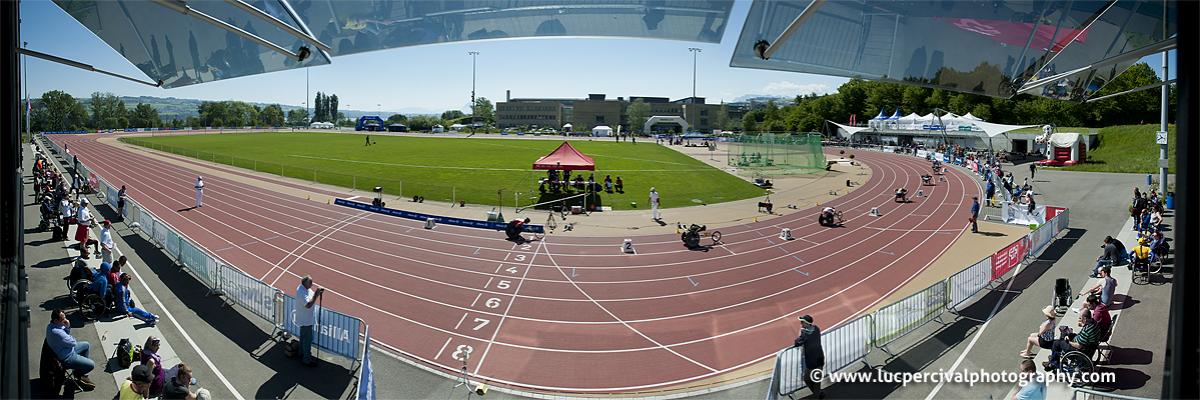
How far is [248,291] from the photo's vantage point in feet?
37.2

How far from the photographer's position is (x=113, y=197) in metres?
23.1

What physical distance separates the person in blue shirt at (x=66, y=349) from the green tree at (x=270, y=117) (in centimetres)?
15946

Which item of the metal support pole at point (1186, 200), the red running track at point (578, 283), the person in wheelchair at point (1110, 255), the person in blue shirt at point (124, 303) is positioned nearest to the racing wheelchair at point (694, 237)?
the red running track at point (578, 283)

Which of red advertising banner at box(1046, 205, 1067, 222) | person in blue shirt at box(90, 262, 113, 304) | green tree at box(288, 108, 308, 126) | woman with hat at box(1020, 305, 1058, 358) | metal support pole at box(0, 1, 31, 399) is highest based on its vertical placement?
green tree at box(288, 108, 308, 126)

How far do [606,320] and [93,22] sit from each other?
32.7 feet

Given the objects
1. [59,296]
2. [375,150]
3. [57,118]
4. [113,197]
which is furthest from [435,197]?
[57,118]

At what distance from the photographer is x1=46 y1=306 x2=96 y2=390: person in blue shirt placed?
786 centimetres

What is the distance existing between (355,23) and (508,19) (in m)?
0.85

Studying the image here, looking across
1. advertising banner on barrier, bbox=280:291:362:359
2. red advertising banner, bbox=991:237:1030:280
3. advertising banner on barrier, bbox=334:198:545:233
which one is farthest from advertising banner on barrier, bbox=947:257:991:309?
advertising banner on barrier, bbox=334:198:545:233

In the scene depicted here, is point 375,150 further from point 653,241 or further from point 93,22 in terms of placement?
point 93,22

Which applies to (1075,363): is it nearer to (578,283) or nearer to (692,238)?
(578,283)

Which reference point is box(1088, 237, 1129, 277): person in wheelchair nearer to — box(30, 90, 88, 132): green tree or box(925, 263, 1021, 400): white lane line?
box(925, 263, 1021, 400): white lane line

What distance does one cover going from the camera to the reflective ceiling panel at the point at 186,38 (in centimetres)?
305

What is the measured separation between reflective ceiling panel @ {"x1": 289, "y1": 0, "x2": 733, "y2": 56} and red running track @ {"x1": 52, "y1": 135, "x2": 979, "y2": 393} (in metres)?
6.84
